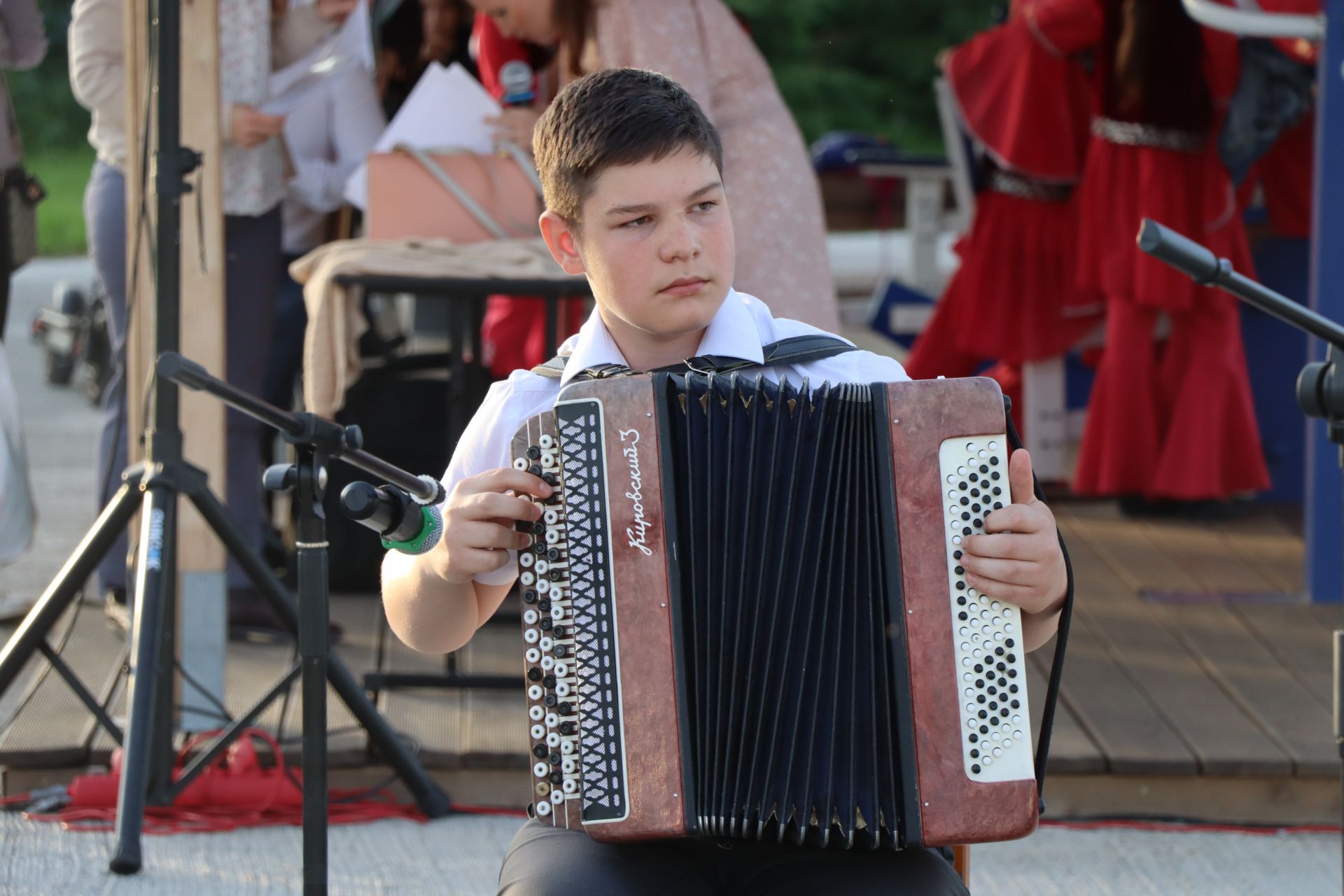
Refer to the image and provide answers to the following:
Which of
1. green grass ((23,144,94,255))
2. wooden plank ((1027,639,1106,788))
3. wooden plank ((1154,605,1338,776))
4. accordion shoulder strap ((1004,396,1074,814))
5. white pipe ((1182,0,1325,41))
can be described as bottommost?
wooden plank ((1027,639,1106,788))

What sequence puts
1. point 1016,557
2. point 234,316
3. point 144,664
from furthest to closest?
point 234,316
point 144,664
point 1016,557

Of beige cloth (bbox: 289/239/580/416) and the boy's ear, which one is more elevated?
the boy's ear

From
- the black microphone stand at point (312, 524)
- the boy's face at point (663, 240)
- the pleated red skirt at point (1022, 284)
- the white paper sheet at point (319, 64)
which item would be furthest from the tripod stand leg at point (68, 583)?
the pleated red skirt at point (1022, 284)

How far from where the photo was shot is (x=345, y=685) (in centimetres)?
280

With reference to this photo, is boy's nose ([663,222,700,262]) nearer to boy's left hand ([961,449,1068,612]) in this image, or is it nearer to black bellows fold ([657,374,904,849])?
black bellows fold ([657,374,904,849])

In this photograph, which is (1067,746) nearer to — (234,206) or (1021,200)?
(234,206)

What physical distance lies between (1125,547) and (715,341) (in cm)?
281

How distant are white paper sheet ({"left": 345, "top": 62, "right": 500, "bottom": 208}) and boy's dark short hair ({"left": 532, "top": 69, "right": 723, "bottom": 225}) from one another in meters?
1.62

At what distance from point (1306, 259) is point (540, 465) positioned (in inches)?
151

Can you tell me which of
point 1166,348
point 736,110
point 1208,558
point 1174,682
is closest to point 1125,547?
point 1208,558

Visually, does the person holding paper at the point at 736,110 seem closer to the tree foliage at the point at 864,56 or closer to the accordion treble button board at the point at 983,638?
the accordion treble button board at the point at 983,638

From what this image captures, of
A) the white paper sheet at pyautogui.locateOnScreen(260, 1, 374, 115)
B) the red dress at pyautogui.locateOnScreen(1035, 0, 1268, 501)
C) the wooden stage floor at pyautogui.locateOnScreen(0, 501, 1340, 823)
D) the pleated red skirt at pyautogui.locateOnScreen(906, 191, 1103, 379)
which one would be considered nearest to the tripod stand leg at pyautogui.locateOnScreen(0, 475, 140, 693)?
the wooden stage floor at pyautogui.locateOnScreen(0, 501, 1340, 823)

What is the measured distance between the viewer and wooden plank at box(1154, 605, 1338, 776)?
3.11 m

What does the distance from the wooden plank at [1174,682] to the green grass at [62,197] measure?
7.88 meters
